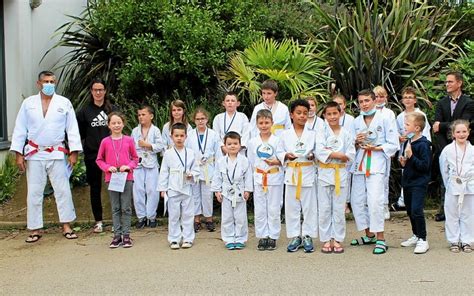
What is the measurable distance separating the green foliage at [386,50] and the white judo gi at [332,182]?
3.04 metres

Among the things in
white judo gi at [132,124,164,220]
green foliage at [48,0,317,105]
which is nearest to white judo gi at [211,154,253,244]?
white judo gi at [132,124,164,220]

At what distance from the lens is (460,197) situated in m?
6.63

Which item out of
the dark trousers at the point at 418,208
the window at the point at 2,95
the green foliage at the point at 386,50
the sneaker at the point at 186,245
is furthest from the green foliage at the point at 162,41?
the dark trousers at the point at 418,208

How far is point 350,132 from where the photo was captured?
6.84 m

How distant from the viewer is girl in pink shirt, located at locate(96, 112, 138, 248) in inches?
282

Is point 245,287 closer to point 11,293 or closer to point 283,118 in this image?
point 11,293

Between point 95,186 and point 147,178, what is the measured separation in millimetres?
672

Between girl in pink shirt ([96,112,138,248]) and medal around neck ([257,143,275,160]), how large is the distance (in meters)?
1.51

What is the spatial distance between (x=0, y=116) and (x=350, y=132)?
5995mm

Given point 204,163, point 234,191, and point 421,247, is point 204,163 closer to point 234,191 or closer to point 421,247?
point 234,191

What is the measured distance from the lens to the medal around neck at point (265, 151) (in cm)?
681

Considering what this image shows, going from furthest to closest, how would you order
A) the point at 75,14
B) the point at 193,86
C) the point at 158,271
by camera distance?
the point at 75,14, the point at 193,86, the point at 158,271

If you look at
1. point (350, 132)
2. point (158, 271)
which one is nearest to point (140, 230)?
point (158, 271)

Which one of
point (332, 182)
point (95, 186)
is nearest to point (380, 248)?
point (332, 182)
